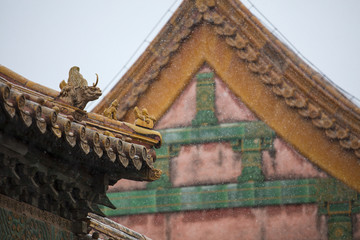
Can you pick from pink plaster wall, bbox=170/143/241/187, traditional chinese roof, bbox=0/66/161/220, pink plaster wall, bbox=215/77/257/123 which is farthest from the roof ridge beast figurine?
pink plaster wall, bbox=215/77/257/123

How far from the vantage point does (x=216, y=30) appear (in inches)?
765

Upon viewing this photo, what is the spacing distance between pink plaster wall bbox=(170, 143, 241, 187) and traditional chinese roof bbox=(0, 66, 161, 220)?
728 centimetres

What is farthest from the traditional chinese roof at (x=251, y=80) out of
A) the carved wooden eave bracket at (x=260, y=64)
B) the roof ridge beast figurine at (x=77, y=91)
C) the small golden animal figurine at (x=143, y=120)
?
the roof ridge beast figurine at (x=77, y=91)

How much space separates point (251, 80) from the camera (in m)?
19.1

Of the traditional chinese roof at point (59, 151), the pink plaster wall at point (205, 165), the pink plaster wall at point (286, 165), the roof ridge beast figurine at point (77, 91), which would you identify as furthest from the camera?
the pink plaster wall at point (205, 165)

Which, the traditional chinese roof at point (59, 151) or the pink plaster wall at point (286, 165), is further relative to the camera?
the pink plaster wall at point (286, 165)

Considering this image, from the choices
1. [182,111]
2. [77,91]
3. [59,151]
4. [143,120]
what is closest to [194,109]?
[182,111]

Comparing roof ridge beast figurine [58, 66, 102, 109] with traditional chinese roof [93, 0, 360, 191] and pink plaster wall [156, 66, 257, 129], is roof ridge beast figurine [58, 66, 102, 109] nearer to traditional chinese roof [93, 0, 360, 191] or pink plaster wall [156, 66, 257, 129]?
traditional chinese roof [93, 0, 360, 191]

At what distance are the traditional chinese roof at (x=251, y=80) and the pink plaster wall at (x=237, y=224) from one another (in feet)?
3.52

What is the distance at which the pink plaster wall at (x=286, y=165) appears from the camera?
59.5ft

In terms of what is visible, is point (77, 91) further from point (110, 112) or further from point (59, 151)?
point (110, 112)

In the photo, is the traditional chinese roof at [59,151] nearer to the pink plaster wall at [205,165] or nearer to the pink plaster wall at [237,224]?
the pink plaster wall at [237,224]

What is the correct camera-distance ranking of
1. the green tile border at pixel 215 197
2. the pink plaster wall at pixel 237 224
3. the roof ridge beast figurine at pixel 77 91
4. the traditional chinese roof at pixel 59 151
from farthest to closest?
the green tile border at pixel 215 197
the pink plaster wall at pixel 237 224
the roof ridge beast figurine at pixel 77 91
the traditional chinese roof at pixel 59 151

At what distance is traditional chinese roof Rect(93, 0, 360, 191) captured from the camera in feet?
59.1
